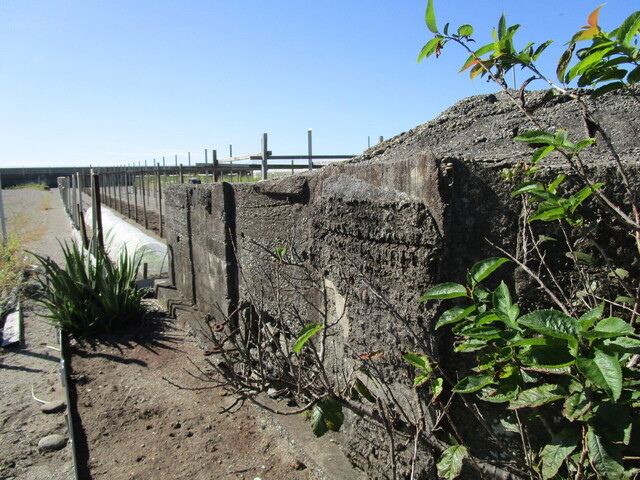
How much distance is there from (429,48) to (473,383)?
949 millimetres

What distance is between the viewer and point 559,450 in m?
1.15

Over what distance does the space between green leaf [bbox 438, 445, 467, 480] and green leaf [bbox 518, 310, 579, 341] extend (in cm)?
58

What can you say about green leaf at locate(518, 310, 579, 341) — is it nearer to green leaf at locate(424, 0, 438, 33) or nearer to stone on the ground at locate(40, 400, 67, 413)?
green leaf at locate(424, 0, 438, 33)

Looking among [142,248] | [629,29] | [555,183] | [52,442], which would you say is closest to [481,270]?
[555,183]

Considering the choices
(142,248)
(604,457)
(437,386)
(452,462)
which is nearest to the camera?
(604,457)

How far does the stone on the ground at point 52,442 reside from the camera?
2.96 m

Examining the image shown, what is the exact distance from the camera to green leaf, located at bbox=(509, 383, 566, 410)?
3.72 ft

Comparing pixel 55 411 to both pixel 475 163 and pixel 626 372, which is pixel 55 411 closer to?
pixel 475 163

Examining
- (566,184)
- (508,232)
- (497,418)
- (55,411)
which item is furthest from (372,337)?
(55,411)

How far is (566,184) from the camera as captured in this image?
132 cm

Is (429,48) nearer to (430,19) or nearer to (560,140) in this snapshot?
(430,19)

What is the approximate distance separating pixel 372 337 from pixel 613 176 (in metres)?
1.05

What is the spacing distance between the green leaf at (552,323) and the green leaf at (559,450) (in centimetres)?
30

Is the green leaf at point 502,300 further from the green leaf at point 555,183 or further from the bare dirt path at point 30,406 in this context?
the bare dirt path at point 30,406
